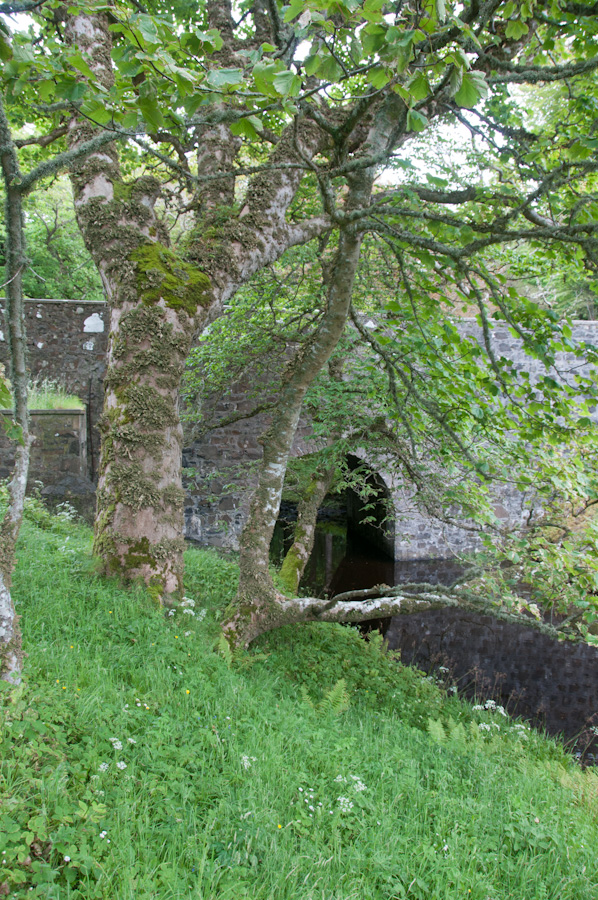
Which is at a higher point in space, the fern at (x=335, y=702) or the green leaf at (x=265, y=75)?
the green leaf at (x=265, y=75)

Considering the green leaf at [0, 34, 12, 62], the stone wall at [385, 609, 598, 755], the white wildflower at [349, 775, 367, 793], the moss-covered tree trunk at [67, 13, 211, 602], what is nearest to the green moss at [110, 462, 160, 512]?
the moss-covered tree trunk at [67, 13, 211, 602]

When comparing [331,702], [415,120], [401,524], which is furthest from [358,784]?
[401,524]

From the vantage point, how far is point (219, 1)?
17.0 feet

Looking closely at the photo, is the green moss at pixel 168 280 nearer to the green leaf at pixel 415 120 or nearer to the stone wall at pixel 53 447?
the green leaf at pixel 415 120

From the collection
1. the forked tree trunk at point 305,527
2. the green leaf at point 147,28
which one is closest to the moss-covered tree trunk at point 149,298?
the green leaf at point 147,28

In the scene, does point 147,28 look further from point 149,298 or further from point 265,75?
point 149,298

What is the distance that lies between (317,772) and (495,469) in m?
2.44

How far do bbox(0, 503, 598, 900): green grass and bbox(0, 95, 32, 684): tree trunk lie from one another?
0.20 meters

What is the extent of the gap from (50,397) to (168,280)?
6.24m

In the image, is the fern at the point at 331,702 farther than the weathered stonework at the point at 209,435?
No

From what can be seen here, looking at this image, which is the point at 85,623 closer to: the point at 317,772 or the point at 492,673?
the point at 317,772

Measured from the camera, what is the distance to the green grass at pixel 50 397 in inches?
356

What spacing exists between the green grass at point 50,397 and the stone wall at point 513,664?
646cm

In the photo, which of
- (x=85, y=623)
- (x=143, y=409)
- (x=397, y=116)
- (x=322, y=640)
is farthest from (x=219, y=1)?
(x=322, y=640)
